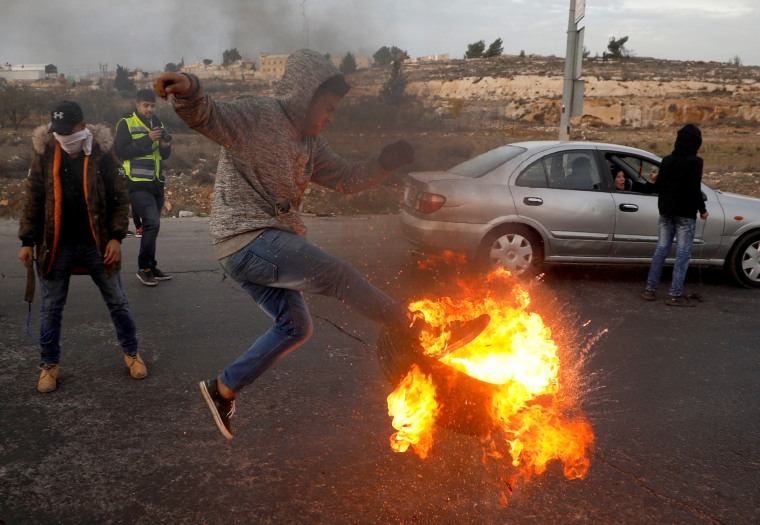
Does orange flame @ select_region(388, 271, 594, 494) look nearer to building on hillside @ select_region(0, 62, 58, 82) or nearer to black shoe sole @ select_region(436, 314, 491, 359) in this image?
black shoe sole @ select_region(436, 314, 491, 359)

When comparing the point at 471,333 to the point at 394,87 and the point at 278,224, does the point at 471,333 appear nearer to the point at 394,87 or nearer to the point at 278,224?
the point at 278,224

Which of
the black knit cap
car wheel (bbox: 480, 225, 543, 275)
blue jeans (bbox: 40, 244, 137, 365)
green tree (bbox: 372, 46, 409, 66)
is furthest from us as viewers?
green tree (bbox: 372, 46, 409, 66)

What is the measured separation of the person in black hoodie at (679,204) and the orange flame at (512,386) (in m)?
3.52

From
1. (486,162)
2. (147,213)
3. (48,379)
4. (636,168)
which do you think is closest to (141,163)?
(147,213)

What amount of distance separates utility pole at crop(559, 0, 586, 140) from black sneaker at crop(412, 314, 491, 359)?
898cm

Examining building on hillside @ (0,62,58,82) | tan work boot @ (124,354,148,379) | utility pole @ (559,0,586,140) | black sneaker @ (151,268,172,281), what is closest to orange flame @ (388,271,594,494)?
tan work boot @ (124,354,148,379)

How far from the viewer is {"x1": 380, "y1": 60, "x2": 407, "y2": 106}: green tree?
14.2m

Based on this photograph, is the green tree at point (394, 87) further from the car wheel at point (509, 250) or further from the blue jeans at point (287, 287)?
the blue jeans at point (287, 287)

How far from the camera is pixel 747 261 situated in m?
7.35

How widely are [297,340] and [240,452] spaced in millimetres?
774

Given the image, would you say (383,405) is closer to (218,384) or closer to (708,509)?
(218,384)

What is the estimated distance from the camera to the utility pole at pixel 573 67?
37.1 ft

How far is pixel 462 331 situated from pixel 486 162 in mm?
4790

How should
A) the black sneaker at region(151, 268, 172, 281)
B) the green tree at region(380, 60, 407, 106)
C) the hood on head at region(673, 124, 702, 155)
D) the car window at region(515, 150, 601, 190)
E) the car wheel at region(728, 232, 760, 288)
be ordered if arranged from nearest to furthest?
1. the hood on head at region(673, 124, 702, 155)
2. the black sneaker at region(151, 268, 172, 281)
3. the car window at region(515, 150, 601, 190)
4. the car wheel at region(728, 232, 760, 288)
5. the green tree at region(380, 60, 407, 106)
